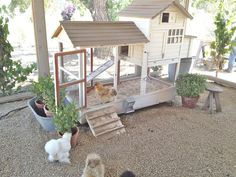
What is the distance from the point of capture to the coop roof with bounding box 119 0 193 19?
305 cm

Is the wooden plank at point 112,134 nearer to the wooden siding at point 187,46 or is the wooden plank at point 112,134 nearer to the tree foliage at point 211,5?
the wooden siding at point 187,46

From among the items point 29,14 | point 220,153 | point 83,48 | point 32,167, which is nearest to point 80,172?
point 32,167

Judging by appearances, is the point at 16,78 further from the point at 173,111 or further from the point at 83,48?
the point at 173,111

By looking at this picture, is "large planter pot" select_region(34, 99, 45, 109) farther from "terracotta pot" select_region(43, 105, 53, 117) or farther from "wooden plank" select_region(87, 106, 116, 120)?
"wooden plank" select_region(87, 106, 116, 120)

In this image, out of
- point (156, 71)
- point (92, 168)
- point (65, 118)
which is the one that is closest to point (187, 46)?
point (156, 71)

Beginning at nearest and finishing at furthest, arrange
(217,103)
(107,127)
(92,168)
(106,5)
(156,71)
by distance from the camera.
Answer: (92,168) → (107,127) → (217,103) → (106,5) → (156,71)

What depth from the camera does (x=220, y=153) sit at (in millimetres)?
2607

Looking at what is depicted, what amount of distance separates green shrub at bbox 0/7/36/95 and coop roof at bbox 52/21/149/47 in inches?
35.0

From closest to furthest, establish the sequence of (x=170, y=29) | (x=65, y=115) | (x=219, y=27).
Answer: (x=65, y=115) → (x=170, y=29) → (x=219, y=27)

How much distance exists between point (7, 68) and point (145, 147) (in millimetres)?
2445

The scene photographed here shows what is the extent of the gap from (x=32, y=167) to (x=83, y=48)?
4.55 ft

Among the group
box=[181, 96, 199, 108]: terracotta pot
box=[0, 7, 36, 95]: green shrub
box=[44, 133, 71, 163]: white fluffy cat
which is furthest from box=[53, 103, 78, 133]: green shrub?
box=[181, 96, 199, 108]: terracotta pot

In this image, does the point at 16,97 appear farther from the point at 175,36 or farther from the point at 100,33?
the point at 175,36

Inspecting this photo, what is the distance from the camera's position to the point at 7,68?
3.49 m
